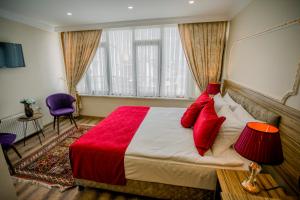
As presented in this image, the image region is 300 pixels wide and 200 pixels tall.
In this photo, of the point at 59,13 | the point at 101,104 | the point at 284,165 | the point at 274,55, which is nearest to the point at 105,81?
the point at 101,104

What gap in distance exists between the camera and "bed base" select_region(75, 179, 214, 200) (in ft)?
5.06

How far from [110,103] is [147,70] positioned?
139cm

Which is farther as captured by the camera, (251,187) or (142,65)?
(142,65)

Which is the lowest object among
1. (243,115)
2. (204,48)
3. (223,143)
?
(223,143)

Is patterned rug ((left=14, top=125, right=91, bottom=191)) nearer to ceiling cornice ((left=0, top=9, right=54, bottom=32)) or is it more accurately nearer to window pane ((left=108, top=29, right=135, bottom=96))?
window pane ((left=108, top=29, right=135, bottom=96))

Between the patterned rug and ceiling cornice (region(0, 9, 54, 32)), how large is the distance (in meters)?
2.52

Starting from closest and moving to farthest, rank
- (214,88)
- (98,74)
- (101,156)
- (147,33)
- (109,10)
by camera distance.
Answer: (101,156) < (109,10) < (214,88) < (147,33) < (98,74)

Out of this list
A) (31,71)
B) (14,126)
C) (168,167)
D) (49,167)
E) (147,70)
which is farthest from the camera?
(147,70)

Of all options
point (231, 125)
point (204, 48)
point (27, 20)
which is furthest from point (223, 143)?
point (27, 20)

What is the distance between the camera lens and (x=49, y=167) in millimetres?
2340

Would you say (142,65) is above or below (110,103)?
above

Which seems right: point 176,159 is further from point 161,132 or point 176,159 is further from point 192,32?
point 192,32

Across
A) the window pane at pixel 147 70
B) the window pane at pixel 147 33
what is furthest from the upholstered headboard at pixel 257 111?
the window pane at pixel 147 33

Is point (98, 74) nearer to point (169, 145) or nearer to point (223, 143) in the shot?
point (169, 145)
